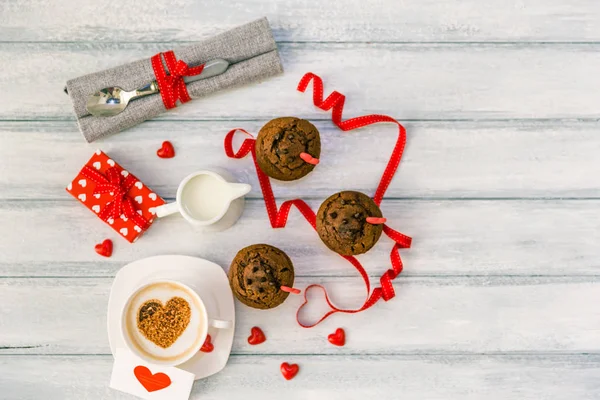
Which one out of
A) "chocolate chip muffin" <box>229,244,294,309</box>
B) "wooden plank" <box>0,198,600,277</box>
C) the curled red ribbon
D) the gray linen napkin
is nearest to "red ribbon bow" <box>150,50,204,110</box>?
the gray linen napkin

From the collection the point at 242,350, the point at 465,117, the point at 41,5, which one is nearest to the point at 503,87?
the point at 465,117

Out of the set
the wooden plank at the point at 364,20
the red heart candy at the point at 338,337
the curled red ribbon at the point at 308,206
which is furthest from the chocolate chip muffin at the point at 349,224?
the wooden plank at the point at 364,20

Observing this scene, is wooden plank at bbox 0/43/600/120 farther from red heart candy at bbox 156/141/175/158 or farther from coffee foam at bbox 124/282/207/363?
coffee foam at bbox 124/282/207/363

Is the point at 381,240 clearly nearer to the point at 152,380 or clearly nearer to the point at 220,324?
the point at 220,324

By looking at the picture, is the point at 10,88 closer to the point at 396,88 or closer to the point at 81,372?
the point at 81,372

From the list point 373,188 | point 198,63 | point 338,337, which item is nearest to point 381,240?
point 373,188

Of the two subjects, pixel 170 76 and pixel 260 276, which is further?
pixel 170 76

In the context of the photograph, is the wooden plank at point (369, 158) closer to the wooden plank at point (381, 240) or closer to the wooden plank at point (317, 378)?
the wooden plank at point (381, 240)
